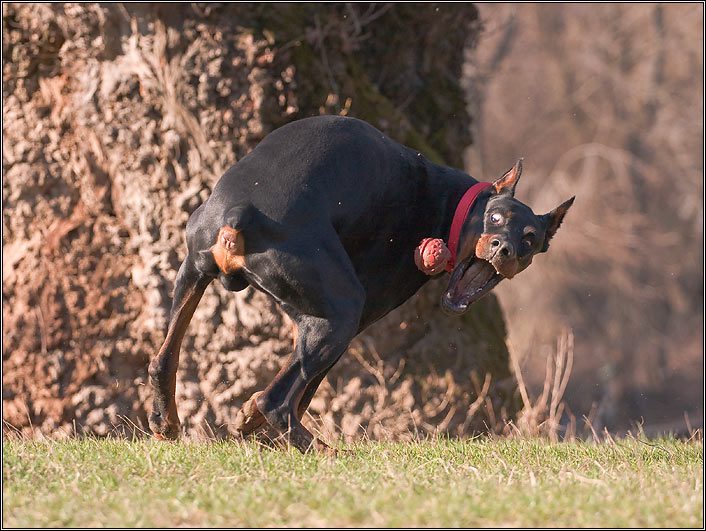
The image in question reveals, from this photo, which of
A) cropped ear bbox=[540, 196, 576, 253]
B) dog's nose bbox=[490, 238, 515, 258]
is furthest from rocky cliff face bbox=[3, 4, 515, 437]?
dog's nose bbox=[490, 238, 515, 258]

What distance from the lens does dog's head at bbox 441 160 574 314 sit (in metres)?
6.38

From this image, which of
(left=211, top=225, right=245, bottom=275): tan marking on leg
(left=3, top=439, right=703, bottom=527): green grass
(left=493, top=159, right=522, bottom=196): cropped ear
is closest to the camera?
(left=3, top=439, right=703, bottom=527): green grass

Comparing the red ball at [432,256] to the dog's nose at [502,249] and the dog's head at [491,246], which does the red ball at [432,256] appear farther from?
the dog's nose at [502,249]

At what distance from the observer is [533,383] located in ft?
68.0

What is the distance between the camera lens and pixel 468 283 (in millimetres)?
6488

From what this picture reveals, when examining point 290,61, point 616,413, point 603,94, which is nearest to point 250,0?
point 290,61

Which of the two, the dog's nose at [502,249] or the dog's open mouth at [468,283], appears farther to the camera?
the dog's open mouth at [468,283]

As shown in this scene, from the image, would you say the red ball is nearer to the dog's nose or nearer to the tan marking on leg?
the dog's nose

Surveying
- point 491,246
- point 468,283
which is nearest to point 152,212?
point 468,283

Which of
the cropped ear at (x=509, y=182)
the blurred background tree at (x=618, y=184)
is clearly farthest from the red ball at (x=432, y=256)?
the blurred background tree at (x=618, y=184)

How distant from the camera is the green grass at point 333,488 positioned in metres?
4.33

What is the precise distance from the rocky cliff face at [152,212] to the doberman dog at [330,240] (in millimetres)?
2868

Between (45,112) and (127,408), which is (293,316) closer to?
(127,408)

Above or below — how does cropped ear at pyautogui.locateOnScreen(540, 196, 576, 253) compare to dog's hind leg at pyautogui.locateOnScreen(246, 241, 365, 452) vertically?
above
